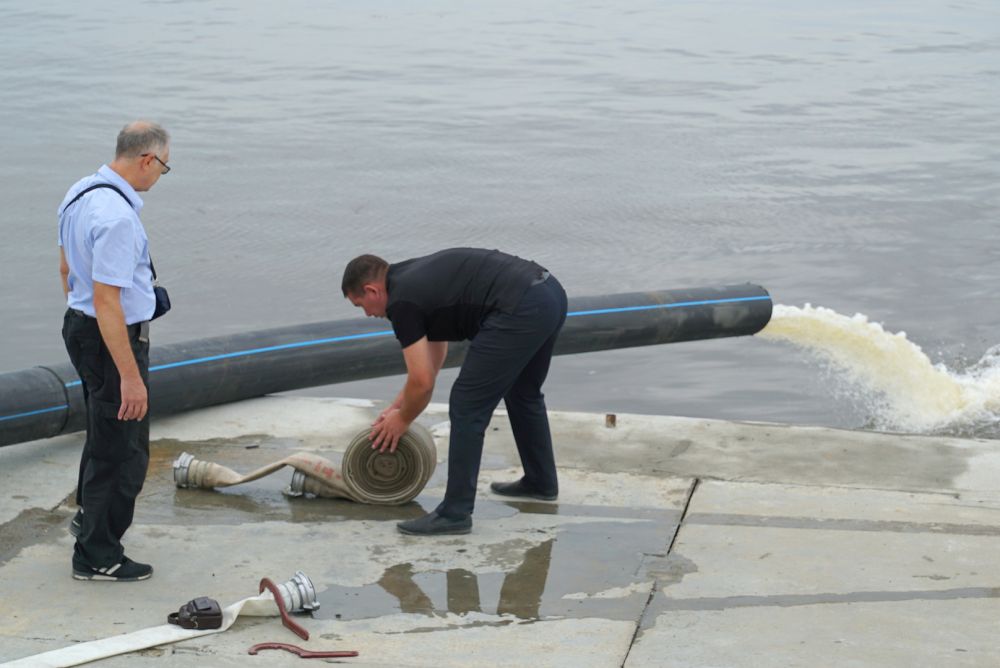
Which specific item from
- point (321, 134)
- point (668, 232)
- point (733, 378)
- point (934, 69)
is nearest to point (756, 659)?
point (733, 378)

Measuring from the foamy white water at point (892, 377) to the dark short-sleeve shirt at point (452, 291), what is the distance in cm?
358

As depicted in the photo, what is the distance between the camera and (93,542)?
562cm

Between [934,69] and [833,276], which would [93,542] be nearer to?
[833,276]

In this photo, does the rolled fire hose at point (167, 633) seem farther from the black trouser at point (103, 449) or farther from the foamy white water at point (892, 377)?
the foamy white water at point (892, 377)

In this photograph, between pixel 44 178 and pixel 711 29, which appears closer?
pixel 44 178

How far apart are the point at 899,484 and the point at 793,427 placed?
1.00m

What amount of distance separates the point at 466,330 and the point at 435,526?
87cm

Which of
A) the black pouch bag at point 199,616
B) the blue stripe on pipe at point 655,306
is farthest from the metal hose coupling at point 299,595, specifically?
the blue stripe on pipe at point 655,306

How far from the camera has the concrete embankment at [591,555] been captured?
5125mm

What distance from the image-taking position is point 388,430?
6.36 m

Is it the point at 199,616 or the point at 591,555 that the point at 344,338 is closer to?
the point at 591,555

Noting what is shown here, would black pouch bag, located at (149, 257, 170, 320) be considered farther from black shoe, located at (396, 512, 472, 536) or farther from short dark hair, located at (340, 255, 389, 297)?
black shoe, located at (396, 512, 472, 536)

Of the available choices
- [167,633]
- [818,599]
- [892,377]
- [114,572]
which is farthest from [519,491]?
[892,377]

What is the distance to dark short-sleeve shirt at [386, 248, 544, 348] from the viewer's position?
6.00 m
